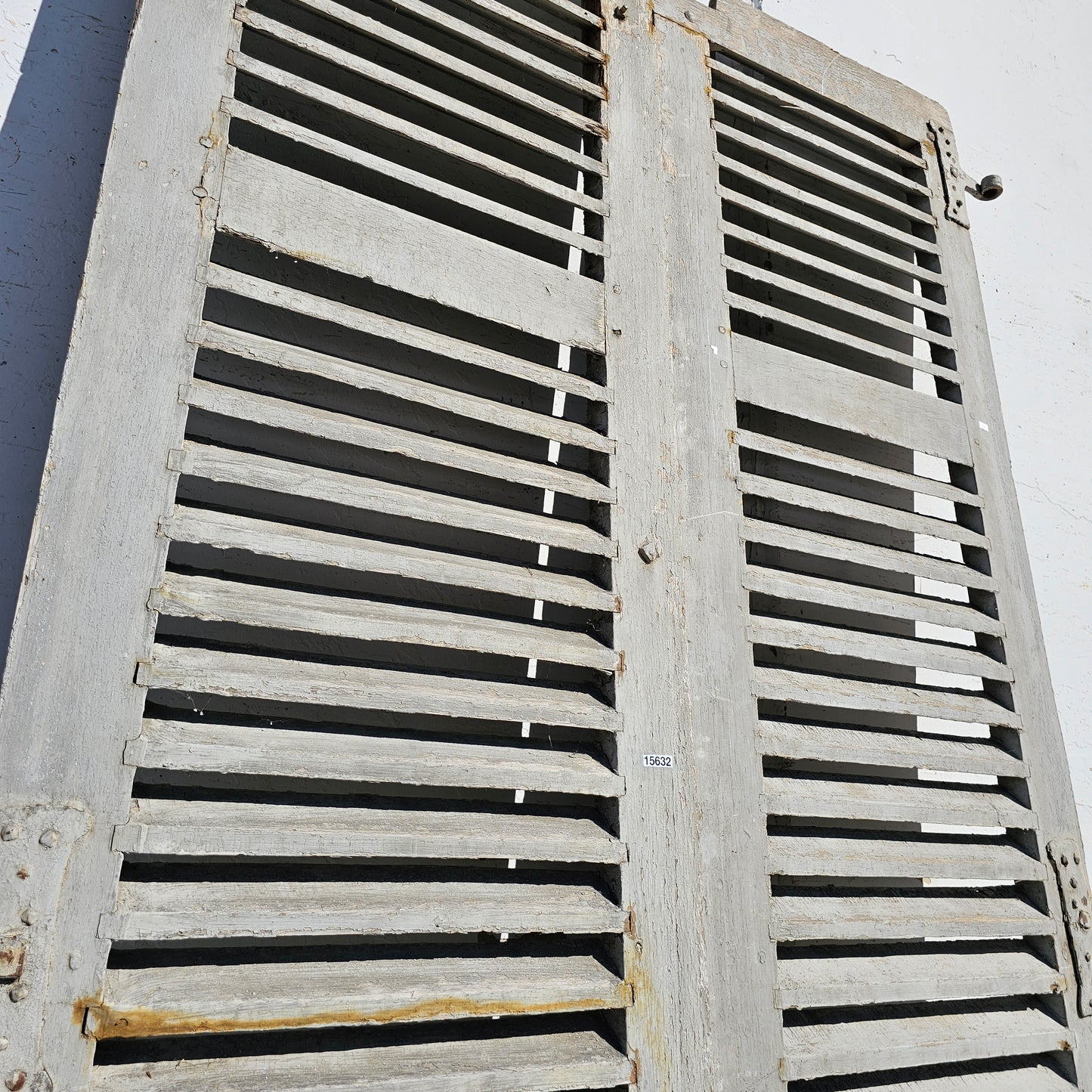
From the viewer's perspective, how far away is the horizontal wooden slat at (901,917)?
1.21m

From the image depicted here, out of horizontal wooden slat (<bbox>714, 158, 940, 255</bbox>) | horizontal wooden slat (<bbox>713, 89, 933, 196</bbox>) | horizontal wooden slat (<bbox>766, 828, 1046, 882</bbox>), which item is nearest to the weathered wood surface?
horizontal wooden slat (<bbox>766, 828, 1046, 882</bbox>)

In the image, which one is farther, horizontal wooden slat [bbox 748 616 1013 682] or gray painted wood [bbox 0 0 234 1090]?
horizontal wooden slat [bbox 748 616 1013 682]

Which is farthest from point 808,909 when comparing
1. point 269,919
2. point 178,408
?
point 178,408

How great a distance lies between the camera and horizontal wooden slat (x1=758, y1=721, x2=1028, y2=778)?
1289 mm

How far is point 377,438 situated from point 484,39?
645 millimetres

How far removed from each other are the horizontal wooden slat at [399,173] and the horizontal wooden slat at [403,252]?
4cm

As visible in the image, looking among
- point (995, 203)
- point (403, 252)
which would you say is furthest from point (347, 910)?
point (995, 203)

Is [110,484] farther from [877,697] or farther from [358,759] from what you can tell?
[877,697]

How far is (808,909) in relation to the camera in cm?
124

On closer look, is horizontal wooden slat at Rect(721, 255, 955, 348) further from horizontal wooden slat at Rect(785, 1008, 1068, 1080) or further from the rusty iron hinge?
horizontal wooden slat at Rect(785, 1008, 1068, 1080)

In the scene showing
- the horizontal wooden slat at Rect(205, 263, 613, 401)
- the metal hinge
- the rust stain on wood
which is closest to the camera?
the rust stain on wood

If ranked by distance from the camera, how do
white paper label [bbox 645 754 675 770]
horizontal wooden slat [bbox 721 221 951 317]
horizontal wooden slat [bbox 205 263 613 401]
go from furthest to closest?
horizontal wooden slat [bbox 721 221 951 317]
white paper label [bbox 645 754 675 770]
horizontal wooden slat [bbox 205 263 613 401]

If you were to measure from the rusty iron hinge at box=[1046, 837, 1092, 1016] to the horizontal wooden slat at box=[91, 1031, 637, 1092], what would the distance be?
2.64 feet

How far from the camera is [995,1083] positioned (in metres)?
1.29
